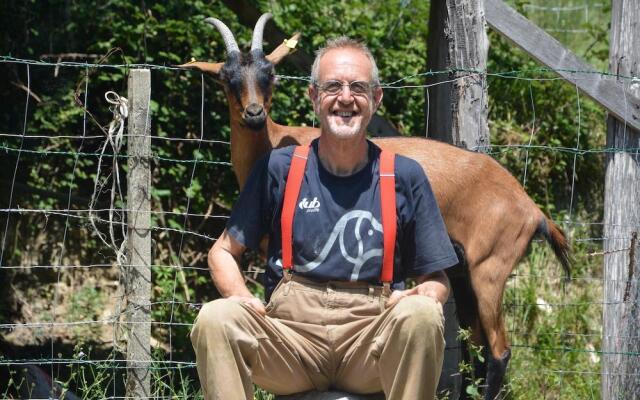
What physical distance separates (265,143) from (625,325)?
2.31m

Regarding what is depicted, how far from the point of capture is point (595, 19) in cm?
1179

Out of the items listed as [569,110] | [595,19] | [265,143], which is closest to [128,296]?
[265,143]

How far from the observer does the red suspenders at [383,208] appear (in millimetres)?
3650

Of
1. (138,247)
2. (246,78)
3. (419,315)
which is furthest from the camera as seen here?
(246,78)

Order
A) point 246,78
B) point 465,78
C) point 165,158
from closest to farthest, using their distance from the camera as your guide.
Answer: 1. point 465,78
2. point 246,78
3. point 165,158

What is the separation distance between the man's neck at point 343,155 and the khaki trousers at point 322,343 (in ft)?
1.50

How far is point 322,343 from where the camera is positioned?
3670 millimetres

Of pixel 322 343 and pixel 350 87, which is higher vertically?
pixel 350 87

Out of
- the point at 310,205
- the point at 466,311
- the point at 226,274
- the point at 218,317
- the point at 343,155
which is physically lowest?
the point at 466,311

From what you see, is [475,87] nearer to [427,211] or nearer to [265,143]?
[265,143]

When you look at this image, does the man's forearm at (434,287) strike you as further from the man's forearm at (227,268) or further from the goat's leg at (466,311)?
the goat's leg at (466,311)

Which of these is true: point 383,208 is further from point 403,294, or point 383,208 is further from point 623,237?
point 623,237

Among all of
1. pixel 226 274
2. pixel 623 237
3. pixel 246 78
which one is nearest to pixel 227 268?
pixel 226 274

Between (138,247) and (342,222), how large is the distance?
5.70 feet
